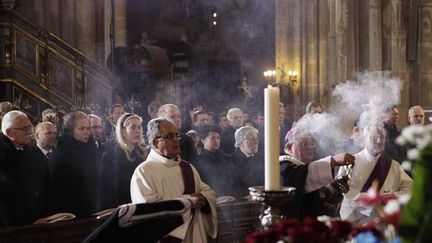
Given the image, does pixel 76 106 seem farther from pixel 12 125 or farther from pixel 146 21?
pixel 12 125

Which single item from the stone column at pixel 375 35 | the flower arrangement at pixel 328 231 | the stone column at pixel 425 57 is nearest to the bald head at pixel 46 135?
the flower arrangement at pixel 328 231

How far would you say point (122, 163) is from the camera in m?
6.05

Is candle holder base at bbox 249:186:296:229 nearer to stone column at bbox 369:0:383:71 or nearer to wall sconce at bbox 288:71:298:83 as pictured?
stone column at bbox 369:0:383:71

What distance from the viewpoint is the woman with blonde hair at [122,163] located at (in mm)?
6000

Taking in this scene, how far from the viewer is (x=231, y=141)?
9.03 m

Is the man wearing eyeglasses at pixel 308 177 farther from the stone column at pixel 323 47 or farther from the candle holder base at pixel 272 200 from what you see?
the stone column at pixel 323 47

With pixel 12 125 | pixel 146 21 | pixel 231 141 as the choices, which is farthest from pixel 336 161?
pixel 146 21

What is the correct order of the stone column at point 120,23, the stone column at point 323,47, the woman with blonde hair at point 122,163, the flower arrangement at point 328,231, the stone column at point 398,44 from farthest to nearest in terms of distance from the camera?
the stone column at point 120,23 → the stone column at point 323,47 → the stone column at point 398,44 → the woman with blonde hair at point 122,163 → the flower arrangement at point 328,231

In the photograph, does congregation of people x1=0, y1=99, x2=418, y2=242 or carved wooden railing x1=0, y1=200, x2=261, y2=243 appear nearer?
carved wooden railing x1=0, y1=200, x2=261, y2=243

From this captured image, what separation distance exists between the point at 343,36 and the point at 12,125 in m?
10.00

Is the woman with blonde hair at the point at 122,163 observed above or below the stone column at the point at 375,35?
below

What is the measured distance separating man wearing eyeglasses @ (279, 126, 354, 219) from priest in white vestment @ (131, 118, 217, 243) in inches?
24.7

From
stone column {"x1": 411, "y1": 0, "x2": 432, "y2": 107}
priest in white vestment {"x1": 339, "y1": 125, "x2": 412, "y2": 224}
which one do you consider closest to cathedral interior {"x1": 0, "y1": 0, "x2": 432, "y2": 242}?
stone column {"x1": 411, "y1": 0, "x2": 432, "y2": 107}

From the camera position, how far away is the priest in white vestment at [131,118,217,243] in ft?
14.6
